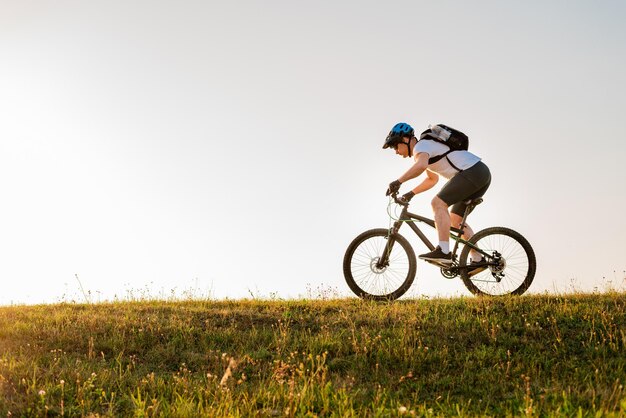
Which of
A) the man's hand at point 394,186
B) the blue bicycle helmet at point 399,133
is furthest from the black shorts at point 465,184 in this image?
the blue bicycle helmet at point 399,133

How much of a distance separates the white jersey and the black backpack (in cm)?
5

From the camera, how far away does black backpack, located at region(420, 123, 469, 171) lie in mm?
9820

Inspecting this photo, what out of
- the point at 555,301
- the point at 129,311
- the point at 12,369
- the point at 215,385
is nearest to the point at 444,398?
the point at 215,385

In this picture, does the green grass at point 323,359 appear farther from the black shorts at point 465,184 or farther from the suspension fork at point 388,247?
the black shorts at point 465,184

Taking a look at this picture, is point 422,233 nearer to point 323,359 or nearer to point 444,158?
point 444,158

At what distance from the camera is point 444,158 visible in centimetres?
981

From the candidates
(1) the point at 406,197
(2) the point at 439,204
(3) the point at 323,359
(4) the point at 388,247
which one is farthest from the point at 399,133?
(3) the point at 323,359

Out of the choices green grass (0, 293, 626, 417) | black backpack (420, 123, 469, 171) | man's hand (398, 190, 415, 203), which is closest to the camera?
green grass (0, 293, 626, 417)

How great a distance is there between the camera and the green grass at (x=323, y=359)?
5723mm

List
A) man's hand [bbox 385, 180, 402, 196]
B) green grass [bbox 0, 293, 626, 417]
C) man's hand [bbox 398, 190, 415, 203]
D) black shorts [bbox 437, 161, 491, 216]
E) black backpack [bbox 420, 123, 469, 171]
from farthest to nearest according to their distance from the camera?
1. man's hand [bbox 398, 190, 415, 203]
2. man's hand [bbox 385, 180, 402, 196]
3. black backpack [bbox 420, 123, 469, 171]
4. black shorts [bbox 437, 161, 491, 216]
5. green grass [bbox 0, 293, 626, 417]

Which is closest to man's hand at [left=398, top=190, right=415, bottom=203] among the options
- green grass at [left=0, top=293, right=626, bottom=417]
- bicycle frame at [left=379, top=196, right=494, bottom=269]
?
bicycle frame at [left=379, top=196, right=494, bottom=269]

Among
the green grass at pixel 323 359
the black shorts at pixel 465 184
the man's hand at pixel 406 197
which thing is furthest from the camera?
the man's hand at pixel 406 197

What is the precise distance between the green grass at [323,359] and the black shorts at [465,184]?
1631 millimetres

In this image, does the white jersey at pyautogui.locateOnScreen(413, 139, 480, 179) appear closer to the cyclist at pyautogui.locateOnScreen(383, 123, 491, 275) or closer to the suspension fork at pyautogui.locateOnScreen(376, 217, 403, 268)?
the cyclist at pyautogui.locateOnScreen(383, 123, 491, 275)
